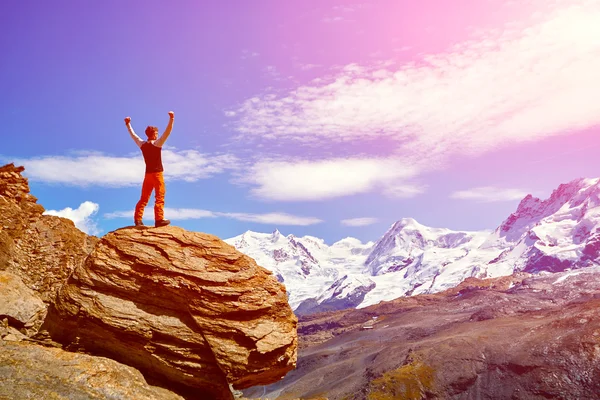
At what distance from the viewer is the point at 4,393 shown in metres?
12.3

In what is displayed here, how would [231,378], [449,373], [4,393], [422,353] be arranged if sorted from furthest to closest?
[422,353] < [449,373] < [231,378] < [4,393]

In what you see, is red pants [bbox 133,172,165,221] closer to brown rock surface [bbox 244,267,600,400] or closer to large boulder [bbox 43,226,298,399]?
large boulder [bbox 43,226,298,399]

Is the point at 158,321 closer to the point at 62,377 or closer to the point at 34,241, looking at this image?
the point at 62,377

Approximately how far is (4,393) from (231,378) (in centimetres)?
780

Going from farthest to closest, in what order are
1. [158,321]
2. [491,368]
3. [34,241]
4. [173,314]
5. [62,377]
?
[491,368] < [34,241] < [173,314] < [158,321] < [62,377]

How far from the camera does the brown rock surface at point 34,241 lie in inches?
862

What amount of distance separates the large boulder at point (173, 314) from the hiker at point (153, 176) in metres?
0.79

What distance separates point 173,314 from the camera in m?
17.4

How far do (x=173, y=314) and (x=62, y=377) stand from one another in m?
4.56

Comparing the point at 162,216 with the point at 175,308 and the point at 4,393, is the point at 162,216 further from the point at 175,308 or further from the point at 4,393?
the point at 4,393

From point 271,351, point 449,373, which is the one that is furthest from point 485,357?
point 271,351

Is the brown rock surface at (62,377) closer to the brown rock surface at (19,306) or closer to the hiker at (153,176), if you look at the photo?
the brown rock surface at (19,306)

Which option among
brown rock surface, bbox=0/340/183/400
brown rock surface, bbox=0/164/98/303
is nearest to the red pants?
brown rock surface, bbox=0/164/98/303

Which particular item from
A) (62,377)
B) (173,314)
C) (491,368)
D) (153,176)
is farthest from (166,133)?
(491,368)
